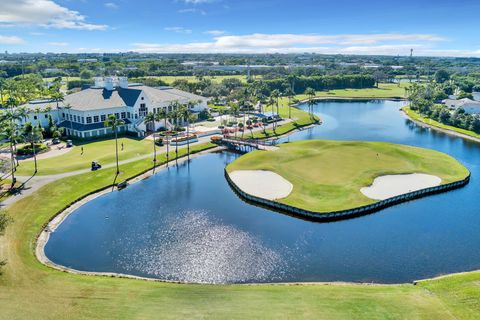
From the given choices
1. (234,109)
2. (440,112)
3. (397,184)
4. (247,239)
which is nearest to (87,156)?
(247,239)

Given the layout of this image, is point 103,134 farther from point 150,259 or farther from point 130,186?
point 150,259

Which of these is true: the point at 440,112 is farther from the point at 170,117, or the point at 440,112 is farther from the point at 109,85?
the point at 109,85

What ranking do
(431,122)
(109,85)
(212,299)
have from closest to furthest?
1. (212,299)
2. (109,85)
3. (431,122)

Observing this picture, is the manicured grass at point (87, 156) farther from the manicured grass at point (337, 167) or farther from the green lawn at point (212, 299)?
the green lawn at point (212, 299)

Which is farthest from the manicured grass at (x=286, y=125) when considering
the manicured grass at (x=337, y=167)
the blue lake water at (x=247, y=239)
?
the blue lake water at (x=247, y=239)

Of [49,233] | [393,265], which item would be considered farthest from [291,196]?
[49,233]
